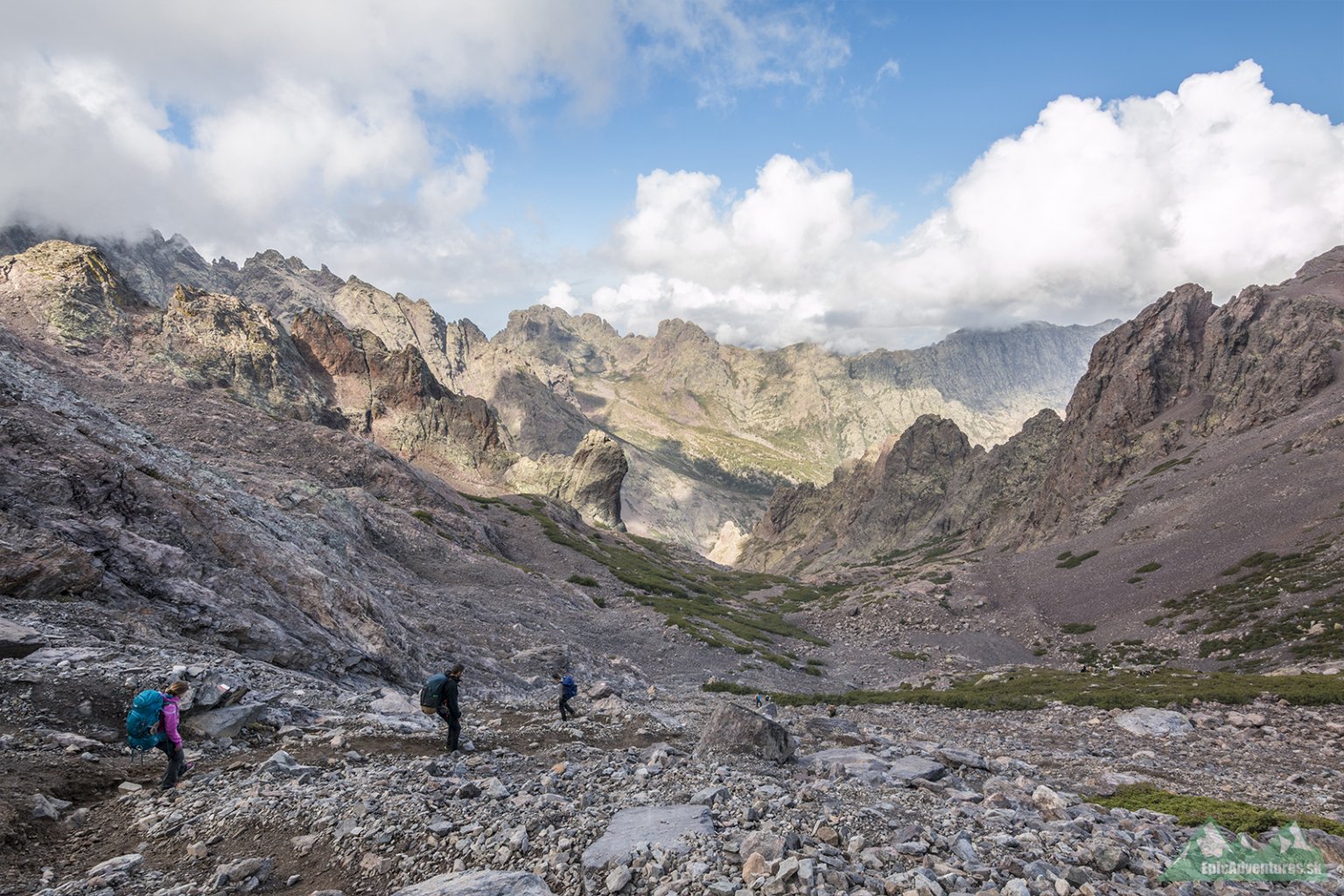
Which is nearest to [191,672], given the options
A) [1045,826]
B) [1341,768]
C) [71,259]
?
[1045,826]

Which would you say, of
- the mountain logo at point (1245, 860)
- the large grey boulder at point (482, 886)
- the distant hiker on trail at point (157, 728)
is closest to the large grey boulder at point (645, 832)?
the large grey boulder at point (482, 886)

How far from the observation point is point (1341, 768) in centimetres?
2367

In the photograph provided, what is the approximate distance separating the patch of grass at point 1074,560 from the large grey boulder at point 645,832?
99896 millimetres

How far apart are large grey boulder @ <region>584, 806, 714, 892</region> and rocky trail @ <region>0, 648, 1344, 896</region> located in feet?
0.16

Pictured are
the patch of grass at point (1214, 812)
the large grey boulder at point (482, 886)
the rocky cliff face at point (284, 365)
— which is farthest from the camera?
the rocky cliff face at point (284, 365)

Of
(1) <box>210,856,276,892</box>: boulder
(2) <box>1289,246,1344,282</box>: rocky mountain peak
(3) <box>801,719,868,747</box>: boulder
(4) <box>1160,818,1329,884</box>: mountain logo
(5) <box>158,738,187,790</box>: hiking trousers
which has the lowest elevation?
(3) <box>801,719,868,747</box>: boulder

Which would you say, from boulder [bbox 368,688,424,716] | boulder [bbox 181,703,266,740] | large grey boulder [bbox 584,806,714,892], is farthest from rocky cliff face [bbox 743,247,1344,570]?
boulder [bbox 181,703,266,740]

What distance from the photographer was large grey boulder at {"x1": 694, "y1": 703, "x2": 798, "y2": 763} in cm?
1912

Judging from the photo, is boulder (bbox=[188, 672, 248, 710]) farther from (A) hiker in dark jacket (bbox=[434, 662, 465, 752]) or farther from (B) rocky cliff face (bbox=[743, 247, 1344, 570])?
(B) rocky cliff face (bbox=[743, 247, 1344, 570])

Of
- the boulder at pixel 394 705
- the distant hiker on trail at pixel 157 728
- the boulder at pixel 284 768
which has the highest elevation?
the distant hiker on trail at pixel 157 728

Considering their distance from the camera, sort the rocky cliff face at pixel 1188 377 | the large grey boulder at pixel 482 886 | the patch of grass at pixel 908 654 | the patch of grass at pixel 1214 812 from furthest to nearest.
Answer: the rocky cliff face at pixel 1188 377 < the patch of grass at pixel 908 654 < the patch of grass at pixel 1214 812 < the large grey boulder at pixel 482 886

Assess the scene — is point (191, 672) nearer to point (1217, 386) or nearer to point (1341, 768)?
point (1341, 768)

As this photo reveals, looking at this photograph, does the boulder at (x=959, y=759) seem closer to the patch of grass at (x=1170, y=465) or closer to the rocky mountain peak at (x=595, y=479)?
the patch of grass at (x=1170, y=465)

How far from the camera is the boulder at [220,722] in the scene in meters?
15.0
